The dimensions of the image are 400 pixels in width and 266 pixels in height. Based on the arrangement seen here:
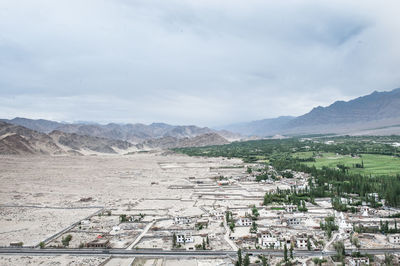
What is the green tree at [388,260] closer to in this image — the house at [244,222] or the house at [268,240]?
the house at [268,240]

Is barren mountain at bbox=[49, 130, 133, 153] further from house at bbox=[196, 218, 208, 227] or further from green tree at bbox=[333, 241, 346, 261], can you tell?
green tree at bbox=[333, 241, 346, 261]

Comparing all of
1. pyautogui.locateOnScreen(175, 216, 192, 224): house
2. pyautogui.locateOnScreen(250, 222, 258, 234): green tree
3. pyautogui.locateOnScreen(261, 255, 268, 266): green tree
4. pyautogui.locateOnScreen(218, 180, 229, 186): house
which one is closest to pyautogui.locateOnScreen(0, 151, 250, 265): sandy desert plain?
pyautogui.locateOnScreen(175, 216, 192, 224): house

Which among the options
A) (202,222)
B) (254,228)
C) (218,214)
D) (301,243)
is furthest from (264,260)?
(218,214)

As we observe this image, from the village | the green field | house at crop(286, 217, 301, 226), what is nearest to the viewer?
the village

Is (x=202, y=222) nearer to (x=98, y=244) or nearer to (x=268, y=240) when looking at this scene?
(x=268, y=240)

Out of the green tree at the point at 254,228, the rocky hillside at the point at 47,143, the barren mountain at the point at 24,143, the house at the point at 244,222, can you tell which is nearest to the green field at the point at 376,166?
the house at the point at 244,222

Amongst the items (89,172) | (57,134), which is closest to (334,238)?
(89,172)

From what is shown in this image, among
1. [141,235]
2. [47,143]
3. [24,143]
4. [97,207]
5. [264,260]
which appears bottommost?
[141,235]

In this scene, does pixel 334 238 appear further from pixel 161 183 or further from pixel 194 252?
pixel 161 183
